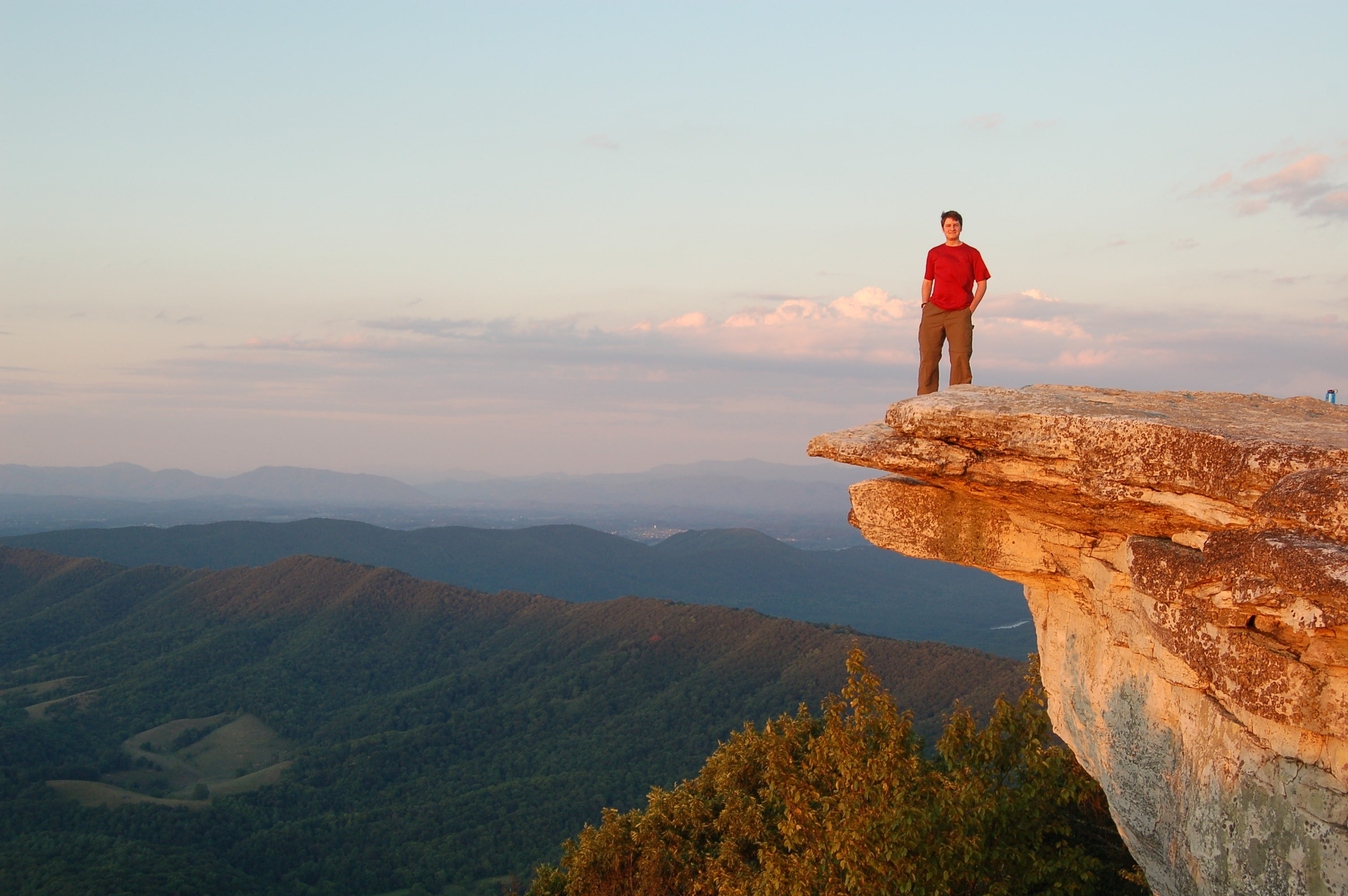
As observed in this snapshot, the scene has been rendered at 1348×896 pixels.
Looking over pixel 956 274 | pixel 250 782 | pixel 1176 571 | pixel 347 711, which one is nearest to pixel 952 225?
pixel 956 274

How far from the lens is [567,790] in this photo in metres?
91.1

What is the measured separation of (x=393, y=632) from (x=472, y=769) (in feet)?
203

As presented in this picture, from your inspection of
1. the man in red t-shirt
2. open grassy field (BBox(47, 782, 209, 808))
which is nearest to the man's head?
the man in red t-shirt

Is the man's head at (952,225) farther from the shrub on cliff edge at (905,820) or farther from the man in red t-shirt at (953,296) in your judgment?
the shrub on cliff edge at (905,820)

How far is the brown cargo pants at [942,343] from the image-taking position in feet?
47.4

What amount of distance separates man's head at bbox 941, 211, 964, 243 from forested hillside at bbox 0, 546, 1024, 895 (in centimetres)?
6705

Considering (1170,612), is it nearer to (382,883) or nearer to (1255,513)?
(1255,513)

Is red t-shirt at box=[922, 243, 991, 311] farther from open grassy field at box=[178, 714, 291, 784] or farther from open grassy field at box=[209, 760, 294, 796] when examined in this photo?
open grassy field at box=[178, 714, 291, 784]

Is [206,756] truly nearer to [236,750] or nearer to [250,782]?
[236,750]

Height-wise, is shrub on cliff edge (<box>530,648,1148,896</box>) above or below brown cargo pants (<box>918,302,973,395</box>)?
below

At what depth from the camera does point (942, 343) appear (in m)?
15.0

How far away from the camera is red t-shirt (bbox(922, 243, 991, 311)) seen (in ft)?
46.8

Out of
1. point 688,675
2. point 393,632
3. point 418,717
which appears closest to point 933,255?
point 688,675

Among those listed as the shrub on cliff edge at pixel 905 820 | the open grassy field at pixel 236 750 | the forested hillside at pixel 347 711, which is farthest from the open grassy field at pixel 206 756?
the shrub on cliff edge at pixel 905 820
